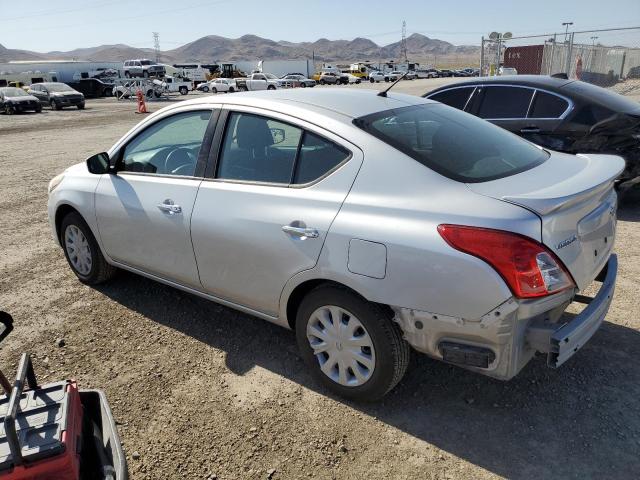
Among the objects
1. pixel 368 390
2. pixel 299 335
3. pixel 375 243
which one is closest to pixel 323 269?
pixel 375 243

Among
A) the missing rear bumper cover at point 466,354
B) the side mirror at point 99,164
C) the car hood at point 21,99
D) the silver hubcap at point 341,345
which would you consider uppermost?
the side mirror at point 99,164

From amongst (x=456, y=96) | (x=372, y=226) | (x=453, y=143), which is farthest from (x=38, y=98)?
(x=372, y=226)

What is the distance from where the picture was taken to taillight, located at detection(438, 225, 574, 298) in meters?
2.24

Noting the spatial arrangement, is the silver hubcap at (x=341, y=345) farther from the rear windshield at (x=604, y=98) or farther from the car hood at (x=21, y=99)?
the car hood at (x=21, y=99)

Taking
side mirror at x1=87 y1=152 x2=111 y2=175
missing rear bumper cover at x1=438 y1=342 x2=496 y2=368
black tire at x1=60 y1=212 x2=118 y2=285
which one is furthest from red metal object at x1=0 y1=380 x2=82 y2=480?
black tire at x1=60 y1=212 x2=118 y2=285

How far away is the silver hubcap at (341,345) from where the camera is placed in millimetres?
2756

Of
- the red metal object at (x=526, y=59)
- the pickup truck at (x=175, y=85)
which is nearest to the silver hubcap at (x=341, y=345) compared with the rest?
the red metal object at (x=526, y=59)

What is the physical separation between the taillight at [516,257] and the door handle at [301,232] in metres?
0.77

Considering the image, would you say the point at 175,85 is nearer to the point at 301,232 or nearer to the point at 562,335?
the point at 301,232

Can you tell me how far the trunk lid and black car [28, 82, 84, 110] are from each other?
32.2 meters

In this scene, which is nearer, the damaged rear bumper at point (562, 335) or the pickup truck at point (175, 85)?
the damaged rear bumper at point (562, 335)

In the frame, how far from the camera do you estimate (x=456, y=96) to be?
684 cm

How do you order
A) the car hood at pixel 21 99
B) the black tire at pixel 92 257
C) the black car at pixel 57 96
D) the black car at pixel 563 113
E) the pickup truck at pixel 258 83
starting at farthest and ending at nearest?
the pickup truck at pixel 258 83 → the black car at pixel 57 96 → the car hood at pixel 21 99 → the black car at pixel 563 113 → the black tire at pixel 92 257

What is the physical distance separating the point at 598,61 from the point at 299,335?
71.7ft
